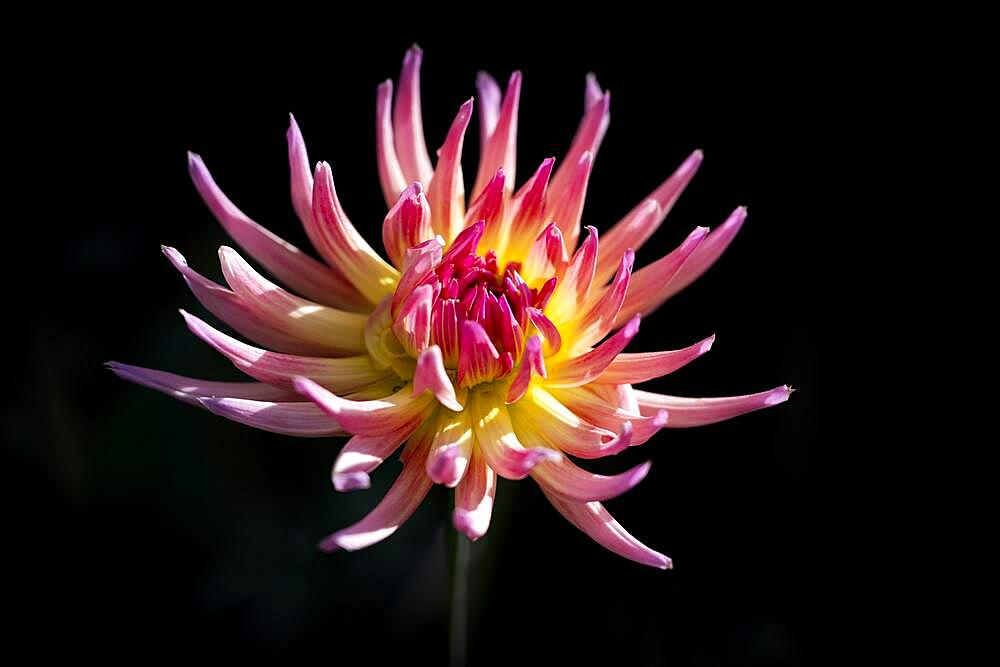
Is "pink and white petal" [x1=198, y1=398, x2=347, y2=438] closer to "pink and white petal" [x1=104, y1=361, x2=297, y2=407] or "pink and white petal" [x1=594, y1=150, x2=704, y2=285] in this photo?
"pink and white petal" [x1=104, y1=361, x2=297, y2=407]

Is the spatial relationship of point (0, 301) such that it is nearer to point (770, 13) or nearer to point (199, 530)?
point (199, 530)

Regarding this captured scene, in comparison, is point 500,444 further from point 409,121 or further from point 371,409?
point 409,121

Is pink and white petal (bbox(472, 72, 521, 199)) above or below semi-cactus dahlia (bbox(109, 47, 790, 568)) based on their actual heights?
above

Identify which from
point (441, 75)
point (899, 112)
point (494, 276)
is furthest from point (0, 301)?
point (899, 112)

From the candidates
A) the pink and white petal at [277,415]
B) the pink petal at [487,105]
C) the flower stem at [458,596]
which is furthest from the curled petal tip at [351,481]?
the pink petal at [487,105]

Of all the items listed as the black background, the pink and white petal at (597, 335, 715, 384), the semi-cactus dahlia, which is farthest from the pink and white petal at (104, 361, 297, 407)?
the black background

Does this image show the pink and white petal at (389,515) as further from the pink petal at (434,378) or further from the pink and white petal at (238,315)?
the pink and white petal at (238,315)
